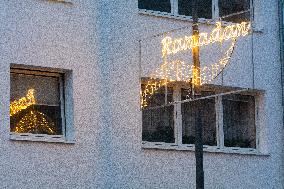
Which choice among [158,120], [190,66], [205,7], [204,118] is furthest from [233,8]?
[158,120]

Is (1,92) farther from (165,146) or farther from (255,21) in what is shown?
(255,21)

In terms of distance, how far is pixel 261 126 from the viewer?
65.2ft

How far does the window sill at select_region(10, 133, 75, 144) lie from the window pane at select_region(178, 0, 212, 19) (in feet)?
13.3

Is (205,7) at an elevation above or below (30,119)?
above

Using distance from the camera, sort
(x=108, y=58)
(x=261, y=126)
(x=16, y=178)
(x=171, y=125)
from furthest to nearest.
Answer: (x=261, y=126)
(x=171, y=125)
(x=108, y=58)
(x=16, y=178)

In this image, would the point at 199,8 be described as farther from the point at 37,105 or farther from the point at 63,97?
the point at 37,105

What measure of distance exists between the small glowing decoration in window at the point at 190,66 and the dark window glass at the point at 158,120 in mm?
307

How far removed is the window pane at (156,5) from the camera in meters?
18.4

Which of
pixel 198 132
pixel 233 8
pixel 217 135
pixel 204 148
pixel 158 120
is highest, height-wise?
pixel 233 8

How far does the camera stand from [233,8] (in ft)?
65.6

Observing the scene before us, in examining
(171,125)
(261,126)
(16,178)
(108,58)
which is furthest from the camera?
(261,126)

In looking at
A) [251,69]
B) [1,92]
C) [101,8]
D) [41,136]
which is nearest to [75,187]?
[41,136]

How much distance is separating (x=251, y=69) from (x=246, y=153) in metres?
1.77

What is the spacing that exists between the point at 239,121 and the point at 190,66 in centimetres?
294
